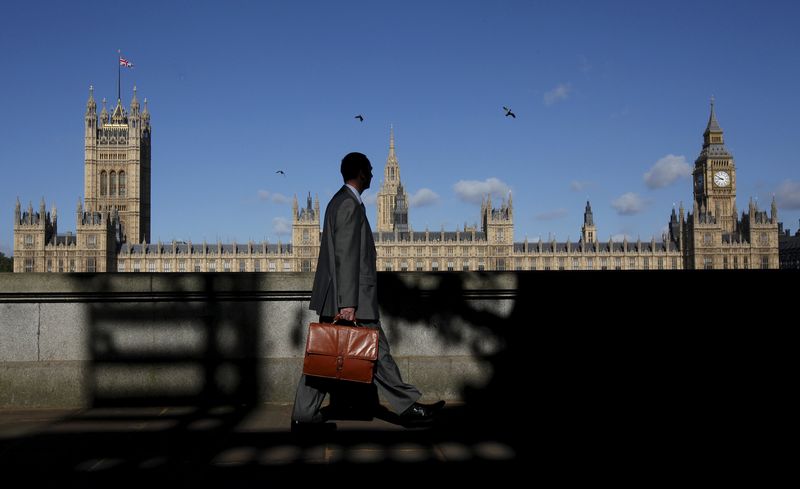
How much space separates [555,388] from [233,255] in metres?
87.2

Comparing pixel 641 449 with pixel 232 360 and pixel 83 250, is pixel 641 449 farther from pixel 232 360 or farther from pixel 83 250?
pixel 83 250

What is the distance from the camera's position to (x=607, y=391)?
6.11 metres

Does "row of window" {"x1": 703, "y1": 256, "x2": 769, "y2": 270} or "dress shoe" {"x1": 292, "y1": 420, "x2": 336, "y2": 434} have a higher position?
"row of window" {"x1": 703, "y1": 256, "x2": 769, "y2": 270}

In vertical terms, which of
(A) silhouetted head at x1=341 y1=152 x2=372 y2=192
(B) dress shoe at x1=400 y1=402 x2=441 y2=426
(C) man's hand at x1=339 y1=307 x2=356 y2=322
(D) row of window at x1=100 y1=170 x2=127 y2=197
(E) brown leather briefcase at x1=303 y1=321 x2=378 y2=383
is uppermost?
(D) row of window at x1=100 y1=170 x2=127 y2=197

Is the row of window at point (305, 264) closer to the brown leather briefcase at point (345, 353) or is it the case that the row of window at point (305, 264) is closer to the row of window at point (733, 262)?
the row of window at point (733, 262)

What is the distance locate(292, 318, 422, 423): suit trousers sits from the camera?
470cm

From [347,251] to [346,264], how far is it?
0.09 m

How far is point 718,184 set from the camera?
112250 mm

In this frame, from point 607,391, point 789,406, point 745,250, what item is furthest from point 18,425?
point 745,250

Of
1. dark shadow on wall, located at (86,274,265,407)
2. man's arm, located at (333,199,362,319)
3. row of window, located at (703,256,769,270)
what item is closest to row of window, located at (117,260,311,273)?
row of window, located at (703,256,769,270)

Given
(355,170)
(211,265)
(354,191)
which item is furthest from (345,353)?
(211,265)

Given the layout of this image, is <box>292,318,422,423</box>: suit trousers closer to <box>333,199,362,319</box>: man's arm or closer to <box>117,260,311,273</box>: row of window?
<box>333,199,362,319</box>: man's arm

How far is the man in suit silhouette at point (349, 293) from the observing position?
180 inches

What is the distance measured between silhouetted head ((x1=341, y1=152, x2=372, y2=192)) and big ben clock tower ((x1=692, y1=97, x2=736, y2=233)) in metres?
115
